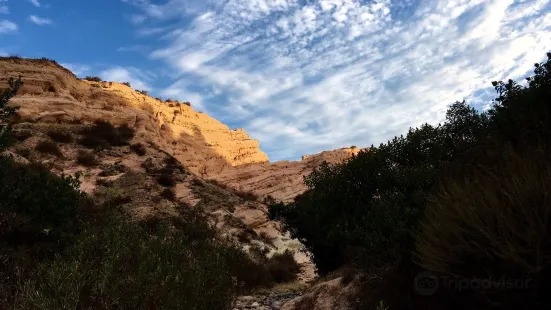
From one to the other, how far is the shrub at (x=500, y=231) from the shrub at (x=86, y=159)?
2616cm

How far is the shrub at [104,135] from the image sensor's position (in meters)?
29.2

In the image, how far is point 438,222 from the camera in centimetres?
648

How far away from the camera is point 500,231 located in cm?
511

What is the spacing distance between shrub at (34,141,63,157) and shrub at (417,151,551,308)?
27.0 m

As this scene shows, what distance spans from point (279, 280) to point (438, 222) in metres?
17.7

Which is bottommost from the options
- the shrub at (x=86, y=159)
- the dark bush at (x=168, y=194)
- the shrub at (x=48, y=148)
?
the dark bush at (x=168, y=194)

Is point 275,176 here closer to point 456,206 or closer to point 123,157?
point 123,157

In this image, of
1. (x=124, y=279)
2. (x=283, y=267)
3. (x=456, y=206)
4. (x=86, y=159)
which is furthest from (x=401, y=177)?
(x=86, y=159)

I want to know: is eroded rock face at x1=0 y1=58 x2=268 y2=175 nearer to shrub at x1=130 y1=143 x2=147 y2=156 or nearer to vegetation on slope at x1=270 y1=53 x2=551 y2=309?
shrub at x1=130 y1=143 x2=147 y2=156

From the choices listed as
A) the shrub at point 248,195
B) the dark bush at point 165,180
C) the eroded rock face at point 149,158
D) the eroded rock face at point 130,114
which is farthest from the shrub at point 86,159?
the shrub at point 248,195

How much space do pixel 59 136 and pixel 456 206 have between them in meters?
29.9

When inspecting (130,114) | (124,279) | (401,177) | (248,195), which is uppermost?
(130,114)

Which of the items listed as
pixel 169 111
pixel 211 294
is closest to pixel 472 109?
pixel 211 294

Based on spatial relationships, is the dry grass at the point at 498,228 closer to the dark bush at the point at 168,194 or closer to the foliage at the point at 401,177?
the foliage at the point at 401,177
